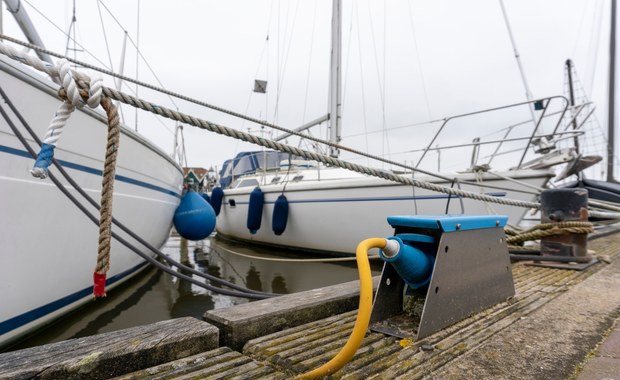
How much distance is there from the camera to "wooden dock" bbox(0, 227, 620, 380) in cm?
119

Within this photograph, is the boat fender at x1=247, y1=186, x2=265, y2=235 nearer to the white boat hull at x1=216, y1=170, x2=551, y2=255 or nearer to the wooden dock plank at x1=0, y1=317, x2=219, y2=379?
the white boat hull at x1=216, y1=170, x2=551, y2=255

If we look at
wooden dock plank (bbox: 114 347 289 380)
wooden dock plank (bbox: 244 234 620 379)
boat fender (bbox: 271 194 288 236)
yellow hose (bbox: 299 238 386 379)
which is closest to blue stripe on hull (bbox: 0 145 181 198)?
wooden dock plank (bbox: 114 347 289 380)

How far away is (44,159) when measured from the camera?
1271mm

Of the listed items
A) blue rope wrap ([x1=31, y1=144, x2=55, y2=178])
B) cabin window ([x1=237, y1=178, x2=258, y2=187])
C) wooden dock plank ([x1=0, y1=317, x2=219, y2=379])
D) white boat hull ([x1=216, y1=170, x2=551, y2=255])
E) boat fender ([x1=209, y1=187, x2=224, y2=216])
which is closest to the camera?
wooden dock plank ([x1=0, y1=317, x2=219, y2=379])

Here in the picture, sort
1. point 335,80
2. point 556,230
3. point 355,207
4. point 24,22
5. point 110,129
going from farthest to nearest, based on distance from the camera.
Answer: point 335,80
point 355,207
point 24,22
point 556,230
point 110,129

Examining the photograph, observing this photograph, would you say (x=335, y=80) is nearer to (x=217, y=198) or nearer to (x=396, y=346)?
(x=217, y=198)

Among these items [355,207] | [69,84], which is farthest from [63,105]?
[355,207]

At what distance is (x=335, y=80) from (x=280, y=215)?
365cm

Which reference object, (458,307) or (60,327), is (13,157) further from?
(458,307)

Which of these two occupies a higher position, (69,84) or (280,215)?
(69,84)

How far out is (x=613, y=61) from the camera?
1680 cm

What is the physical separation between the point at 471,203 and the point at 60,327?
209 inches

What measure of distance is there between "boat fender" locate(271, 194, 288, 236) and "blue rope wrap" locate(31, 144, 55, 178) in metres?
6.22

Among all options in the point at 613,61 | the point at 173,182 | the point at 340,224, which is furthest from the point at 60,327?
the point at 613,61
